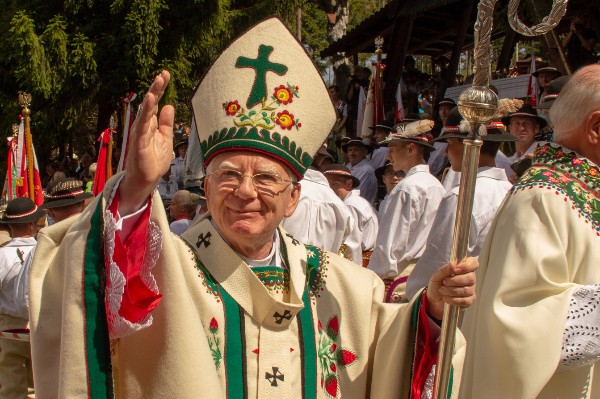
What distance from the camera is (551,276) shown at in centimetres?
312

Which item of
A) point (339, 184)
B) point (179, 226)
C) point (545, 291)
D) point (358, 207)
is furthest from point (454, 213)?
point (179, 226)

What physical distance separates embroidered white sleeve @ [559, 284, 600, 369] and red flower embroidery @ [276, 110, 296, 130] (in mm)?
1254

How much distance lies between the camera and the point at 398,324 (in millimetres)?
2734

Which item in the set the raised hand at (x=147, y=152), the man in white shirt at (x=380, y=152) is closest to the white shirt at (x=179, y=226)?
the man in white shirt at (x=380, y=152)

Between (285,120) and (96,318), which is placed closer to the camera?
(96,318)

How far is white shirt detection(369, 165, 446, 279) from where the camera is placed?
6.05 m

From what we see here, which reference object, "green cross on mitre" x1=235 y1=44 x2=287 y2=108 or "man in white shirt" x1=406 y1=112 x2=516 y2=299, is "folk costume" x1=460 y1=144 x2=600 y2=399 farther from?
"man in white shirt" x1=406 y1=112 x2=516 y2=299

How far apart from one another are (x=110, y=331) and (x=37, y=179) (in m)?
8.01

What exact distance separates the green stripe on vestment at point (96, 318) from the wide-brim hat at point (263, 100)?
65 centimetres

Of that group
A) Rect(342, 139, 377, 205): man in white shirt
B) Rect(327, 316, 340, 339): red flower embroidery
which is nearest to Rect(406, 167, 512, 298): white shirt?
Rect(327, 316, 340, 339): red flower embroidery

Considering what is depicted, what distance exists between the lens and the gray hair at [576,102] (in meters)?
3.16

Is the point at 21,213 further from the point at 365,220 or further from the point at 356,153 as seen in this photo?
the point at 356,153

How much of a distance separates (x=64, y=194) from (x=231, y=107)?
386 cm

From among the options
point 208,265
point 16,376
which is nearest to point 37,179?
point 16,376
